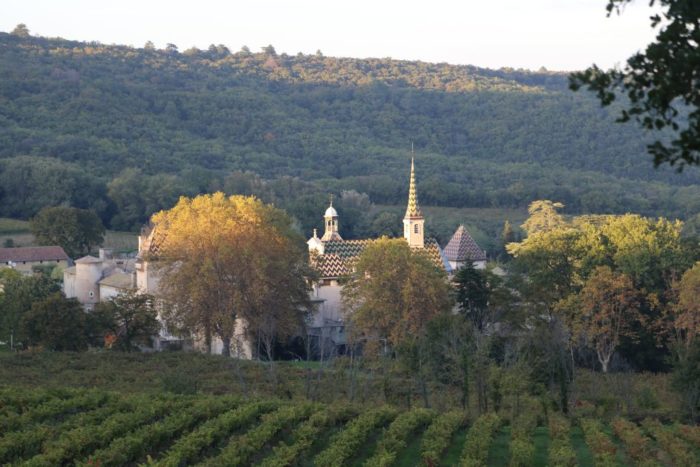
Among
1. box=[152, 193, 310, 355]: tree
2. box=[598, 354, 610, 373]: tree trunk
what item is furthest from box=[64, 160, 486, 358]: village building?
box=[598, 354, 610, 373]: tree trunk

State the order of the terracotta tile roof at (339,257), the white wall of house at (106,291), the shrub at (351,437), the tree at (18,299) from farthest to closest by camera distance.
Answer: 1. the white wall of house at (106,291)
2. the terracotta tile roof at (339,257)
3. the tree at (18,299)
4. the shrub at (351,437)

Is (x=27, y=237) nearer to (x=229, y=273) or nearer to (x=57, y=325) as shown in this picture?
(x=57, y=325)

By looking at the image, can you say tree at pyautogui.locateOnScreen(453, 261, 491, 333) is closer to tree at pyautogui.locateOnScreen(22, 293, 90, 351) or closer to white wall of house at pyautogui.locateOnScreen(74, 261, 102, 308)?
tree at pyautogui.locateOnScreen(22, 293, 90, 351)

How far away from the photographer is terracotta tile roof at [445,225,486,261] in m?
59.2

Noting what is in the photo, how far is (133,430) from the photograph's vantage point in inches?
978

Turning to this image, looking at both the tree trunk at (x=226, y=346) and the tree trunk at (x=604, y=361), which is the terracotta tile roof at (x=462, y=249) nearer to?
the tree trunk at (x=604, y=361)

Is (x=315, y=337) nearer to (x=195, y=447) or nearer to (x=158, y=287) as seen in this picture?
(x=158, y=287)

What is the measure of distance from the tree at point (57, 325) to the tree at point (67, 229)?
32283 millimetres

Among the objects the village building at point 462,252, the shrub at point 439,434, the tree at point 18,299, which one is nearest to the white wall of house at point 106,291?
the tree at point 18,299

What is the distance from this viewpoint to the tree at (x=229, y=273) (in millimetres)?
46062

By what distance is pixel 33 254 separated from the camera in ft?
240

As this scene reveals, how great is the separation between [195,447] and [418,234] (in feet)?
111

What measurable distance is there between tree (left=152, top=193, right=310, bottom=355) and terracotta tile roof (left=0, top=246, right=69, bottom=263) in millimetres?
26540

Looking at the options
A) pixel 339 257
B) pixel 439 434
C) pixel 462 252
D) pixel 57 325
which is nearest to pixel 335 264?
pixel 339 257
